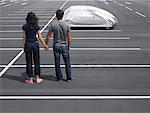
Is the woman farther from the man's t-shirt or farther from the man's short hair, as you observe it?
the man's short hair

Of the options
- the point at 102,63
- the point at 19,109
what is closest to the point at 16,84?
the point at 19,109

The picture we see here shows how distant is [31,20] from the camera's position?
8.13m

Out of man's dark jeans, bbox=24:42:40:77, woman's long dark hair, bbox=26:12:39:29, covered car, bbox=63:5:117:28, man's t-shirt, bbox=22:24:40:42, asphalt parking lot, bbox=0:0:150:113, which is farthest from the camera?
covered car, bbox=63:5:117:28

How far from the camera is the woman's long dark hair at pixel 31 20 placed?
809cm

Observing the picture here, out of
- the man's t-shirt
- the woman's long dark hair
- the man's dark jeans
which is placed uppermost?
the woman's long dark hair

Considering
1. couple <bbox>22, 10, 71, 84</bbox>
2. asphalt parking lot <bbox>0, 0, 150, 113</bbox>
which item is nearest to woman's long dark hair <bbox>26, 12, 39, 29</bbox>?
couple <bbox>22, 10, 71, 84</bbox>

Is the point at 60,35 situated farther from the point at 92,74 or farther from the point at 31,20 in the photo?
the point at 92,74

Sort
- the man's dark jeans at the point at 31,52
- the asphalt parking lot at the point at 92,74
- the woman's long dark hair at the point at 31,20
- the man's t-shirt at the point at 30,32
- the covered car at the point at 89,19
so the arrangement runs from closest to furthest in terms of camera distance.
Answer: the asphalt parking lot at the point at 92,74, the woman's long dark hair at the point at 31,20, the man's t-shirt at the point at 30,32, the man's dark jeans at the point at 31,52, the covered car at the point at 89,19

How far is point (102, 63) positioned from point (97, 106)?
396 centimetres

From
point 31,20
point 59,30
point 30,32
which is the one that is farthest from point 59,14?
point 30,32


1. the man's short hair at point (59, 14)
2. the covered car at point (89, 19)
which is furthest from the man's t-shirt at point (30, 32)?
the covered car at point (89, 19)

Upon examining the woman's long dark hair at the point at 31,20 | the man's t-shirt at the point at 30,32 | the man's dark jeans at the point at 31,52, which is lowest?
the man's dark jeans at the point at 31,52

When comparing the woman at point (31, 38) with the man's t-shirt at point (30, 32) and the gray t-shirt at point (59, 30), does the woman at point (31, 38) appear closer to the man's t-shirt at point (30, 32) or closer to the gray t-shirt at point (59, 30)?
the man's t-shirt at point (30, 32)

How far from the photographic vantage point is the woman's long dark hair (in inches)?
319
